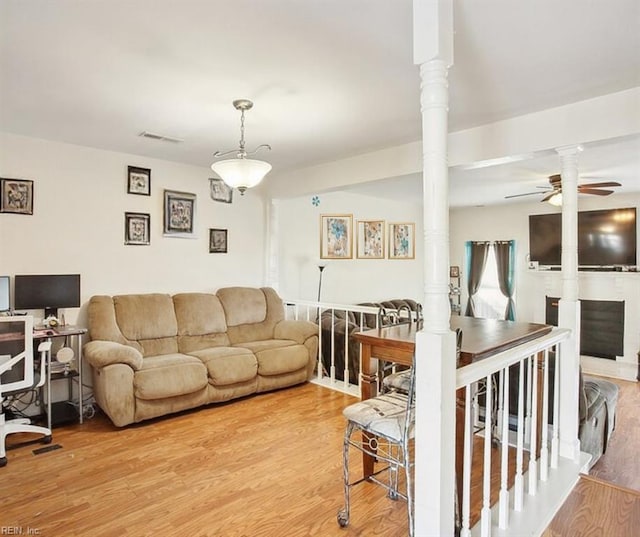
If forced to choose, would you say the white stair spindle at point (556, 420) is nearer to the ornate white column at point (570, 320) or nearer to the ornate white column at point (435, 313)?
the ornate white column at point (570, 320)

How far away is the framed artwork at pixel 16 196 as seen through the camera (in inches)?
139

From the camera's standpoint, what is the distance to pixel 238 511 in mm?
2271

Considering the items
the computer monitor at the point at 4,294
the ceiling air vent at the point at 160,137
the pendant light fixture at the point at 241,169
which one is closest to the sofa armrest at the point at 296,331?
the pendant light fixture at the point at 241,169

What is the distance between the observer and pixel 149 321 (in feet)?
13.3

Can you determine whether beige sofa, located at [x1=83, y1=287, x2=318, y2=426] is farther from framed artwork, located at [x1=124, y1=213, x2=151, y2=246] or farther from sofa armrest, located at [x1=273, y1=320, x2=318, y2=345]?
framed artwork, located at [x1=124, y1=213, x2=151, y2=246]

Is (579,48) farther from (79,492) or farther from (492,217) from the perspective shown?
(492,217)

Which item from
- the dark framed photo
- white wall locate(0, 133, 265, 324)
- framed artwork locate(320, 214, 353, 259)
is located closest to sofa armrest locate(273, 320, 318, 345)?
white wall locate(0, 133, 265, 324)

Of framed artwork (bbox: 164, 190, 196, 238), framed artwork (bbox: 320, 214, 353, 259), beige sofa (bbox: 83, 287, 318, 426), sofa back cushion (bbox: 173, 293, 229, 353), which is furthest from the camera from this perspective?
framed artwork (bbox: 320, 214, 353, 259)

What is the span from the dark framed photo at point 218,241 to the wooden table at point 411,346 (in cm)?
276

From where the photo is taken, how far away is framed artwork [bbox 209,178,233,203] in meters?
4.91

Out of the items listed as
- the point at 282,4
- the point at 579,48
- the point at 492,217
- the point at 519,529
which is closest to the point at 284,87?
the point at 282,4

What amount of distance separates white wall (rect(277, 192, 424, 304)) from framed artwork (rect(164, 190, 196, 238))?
119 cm

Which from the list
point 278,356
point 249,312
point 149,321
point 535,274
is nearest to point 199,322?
point 149,321

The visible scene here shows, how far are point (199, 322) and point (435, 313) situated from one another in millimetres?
3315
